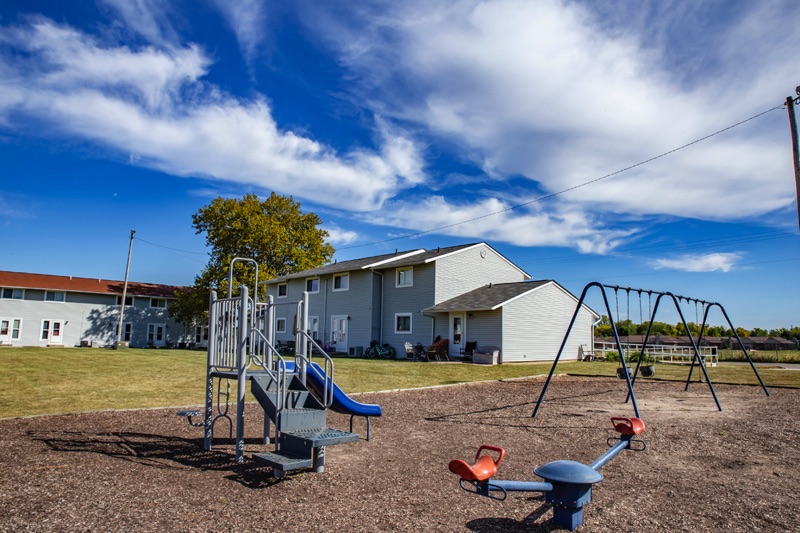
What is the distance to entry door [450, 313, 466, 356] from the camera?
30406 millimetres

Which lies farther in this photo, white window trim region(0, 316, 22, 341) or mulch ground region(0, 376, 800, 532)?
white window trim region(0, 316, 22, 341)

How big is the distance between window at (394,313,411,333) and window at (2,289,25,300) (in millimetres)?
34134

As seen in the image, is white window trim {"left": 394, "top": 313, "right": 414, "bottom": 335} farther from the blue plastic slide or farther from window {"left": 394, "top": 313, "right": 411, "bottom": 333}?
the blue plastic slide

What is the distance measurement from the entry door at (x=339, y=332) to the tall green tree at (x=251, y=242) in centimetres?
1147

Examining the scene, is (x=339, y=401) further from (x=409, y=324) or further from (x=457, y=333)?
(x=409, y=324)

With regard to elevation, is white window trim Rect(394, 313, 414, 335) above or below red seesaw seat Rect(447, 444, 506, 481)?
above

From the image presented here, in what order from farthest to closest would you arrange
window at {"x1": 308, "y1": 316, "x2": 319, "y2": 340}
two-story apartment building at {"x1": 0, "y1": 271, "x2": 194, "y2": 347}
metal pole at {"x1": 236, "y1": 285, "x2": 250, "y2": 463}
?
two-story apartment building at {"x1": 0, "y1": 271, "x2": 194, "y2": 347}
window at {"x1": 308, "y1": 316, "x2": 319, "y2": 340}
metal pole at {"x1": 236, "y1": 285, "x2": 250, "y2": 463}

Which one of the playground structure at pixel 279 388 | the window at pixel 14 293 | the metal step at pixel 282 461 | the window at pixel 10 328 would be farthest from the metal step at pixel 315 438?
the window at pixel 14 293

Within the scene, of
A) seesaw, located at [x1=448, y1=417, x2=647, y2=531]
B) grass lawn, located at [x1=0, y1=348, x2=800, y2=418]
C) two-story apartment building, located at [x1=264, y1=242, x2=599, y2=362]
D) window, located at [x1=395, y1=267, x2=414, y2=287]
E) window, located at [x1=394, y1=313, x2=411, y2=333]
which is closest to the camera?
seesaw, located at [x1=448, y1=417, x2=647, y2=531]

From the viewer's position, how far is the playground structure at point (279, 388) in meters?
6.23

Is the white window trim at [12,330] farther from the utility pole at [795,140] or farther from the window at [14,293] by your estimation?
the utility pole at [795,140]

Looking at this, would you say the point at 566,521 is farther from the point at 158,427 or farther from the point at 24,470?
the point at 158,427

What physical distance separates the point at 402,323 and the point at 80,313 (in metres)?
32.9

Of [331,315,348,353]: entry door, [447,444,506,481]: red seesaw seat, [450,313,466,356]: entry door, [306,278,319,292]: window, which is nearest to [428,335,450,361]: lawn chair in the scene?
[450,313,466,356]: entry door
